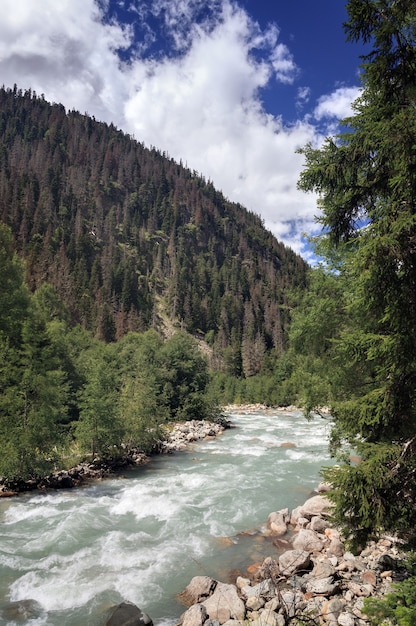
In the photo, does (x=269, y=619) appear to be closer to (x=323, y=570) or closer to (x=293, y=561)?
(x=323, y=570)

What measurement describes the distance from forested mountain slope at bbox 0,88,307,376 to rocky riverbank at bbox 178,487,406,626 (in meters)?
→ 70.1

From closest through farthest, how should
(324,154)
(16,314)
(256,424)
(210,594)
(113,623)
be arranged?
(324,154)
(113,623)
(210,594)
(16,314)
(256,424)

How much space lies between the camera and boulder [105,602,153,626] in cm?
811

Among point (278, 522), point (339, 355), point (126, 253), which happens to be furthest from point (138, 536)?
point (126, 253)

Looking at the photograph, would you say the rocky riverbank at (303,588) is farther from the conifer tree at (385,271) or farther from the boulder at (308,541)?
the conifer tree at (385,271)

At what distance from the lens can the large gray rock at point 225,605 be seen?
8156mm

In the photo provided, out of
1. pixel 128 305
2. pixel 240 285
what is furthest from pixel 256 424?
pixel 240 285

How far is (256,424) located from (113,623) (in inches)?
1432

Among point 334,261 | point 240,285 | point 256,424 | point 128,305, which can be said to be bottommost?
point 256,424

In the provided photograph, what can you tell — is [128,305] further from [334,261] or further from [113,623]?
[113,623]

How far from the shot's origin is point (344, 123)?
771 centimetres

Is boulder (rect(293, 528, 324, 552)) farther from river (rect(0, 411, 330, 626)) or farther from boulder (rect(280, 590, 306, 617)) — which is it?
boulder (rect(280, 590, 306, 617))

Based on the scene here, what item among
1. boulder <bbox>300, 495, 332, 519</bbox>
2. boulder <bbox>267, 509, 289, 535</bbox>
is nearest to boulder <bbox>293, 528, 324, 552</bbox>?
boulder <bbox>267, 509, 289, 535</bbox>

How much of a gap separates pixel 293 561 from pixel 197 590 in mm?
2777
